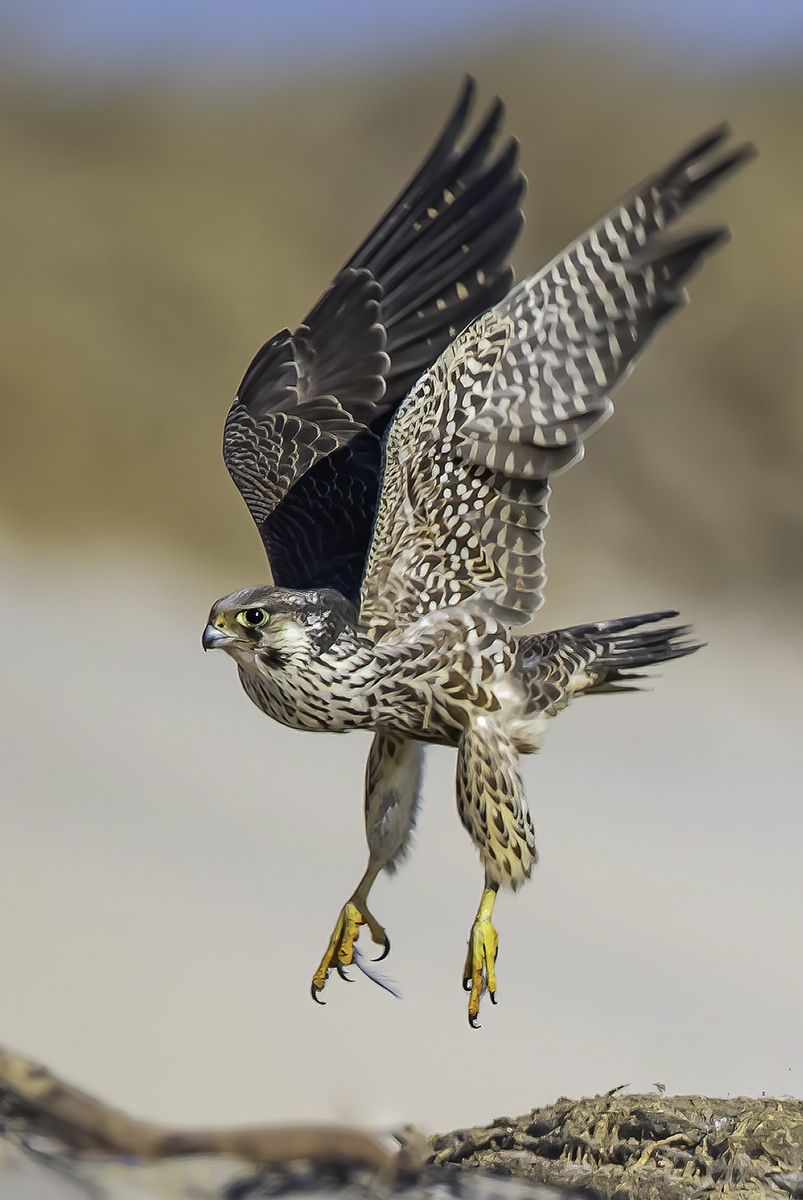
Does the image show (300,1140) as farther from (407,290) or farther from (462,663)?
(407,290)

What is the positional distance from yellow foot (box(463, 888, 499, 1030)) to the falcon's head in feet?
2.50

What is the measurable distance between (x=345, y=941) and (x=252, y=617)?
0.98m

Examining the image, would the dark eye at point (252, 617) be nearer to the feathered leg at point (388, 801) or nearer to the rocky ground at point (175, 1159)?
the feathered leg at point (388, 801)

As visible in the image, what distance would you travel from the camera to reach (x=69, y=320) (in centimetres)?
1119

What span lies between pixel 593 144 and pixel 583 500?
2.95 metres

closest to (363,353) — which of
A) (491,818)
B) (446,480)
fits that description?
(446,480)

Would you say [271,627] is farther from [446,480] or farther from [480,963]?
[480,963]

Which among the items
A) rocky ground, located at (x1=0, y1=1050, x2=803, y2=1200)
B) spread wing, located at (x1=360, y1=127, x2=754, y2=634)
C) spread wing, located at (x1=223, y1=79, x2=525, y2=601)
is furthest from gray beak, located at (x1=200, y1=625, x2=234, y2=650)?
rocky ground, located at (x1=0, y1=1050, x2=803, y2=1200)

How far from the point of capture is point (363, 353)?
3869 mm

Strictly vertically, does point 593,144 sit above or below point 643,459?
above

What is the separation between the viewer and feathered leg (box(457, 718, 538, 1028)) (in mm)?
3088

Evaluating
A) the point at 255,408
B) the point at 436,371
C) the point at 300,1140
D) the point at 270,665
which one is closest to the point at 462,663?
the point at 270,665

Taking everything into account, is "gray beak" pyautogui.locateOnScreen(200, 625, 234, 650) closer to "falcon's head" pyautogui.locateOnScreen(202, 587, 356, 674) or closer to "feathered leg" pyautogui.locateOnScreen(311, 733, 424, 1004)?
"falcon's head" pyautogui.locateOnScreen(202, 587, 356, 674)

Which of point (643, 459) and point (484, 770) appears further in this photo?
point (643, 459)
